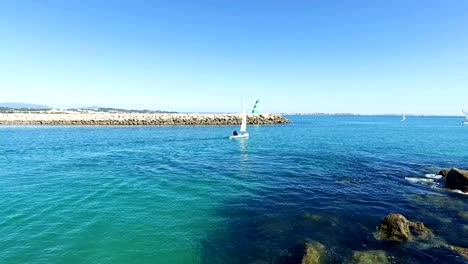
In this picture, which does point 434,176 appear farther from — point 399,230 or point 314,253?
point 314,253

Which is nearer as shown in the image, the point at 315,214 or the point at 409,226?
the point at 409,226

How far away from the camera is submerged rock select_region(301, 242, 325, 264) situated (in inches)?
440

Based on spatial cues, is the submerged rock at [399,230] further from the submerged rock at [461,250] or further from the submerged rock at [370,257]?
the submerged rock at [370,257]

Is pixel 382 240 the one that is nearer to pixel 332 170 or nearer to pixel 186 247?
pixel 186 247

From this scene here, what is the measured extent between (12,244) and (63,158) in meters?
24.7

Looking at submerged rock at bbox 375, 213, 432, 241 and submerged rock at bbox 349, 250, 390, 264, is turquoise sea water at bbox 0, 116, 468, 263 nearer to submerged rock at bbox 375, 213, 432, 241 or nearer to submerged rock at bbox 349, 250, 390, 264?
submerged rock at bbox 349, 250, 390, 264

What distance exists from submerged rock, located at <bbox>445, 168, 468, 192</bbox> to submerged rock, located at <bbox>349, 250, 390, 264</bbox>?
589 inches

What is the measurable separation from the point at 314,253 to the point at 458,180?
17.8 m

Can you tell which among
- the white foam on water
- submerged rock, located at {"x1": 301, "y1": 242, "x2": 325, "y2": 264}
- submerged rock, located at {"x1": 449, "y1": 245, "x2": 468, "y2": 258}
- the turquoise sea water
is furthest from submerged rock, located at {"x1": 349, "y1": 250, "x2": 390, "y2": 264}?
the white foam on water

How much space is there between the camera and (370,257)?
37.7 ft

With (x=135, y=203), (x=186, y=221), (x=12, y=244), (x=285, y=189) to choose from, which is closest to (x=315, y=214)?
(x=285, y=189)

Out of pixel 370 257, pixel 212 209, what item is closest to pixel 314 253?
pixel 370 257

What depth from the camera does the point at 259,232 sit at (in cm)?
1405

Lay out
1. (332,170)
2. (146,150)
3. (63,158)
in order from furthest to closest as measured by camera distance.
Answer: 1. (146,150)
2. (63,158)
3. (332,170)
